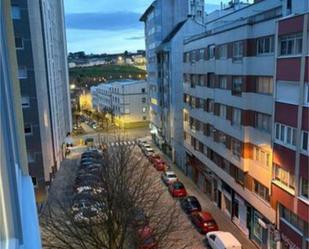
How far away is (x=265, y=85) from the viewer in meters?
16.1

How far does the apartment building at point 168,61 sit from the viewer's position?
33.5m

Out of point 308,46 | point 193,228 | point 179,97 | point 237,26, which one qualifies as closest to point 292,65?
point 308,46

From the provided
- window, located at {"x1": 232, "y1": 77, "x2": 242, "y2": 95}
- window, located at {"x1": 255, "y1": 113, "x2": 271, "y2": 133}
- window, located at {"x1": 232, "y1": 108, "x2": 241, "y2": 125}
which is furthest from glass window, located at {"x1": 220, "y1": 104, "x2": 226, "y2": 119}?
window, located at {"x1": 255, "y1": 113, "x2": 271, "y2": 133}

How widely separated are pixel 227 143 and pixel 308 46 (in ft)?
29.1

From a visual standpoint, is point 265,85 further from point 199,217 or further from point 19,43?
point 19,43

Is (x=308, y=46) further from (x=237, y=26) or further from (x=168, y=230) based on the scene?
(x=168, y=230)

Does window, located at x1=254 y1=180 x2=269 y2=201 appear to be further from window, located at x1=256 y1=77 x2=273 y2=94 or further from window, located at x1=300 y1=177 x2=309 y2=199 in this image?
window, located at x1=256 y1=77 x2=273 y2=94

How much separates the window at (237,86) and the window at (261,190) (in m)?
4.57

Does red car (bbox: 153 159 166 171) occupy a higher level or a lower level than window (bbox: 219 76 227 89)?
lower

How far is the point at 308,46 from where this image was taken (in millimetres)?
12594

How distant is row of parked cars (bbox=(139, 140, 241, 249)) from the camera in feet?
55.1

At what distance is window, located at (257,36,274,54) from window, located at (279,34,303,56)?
0.87 m

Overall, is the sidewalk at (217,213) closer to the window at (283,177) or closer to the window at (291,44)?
the window at (283,177)

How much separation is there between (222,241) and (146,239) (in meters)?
5.29
